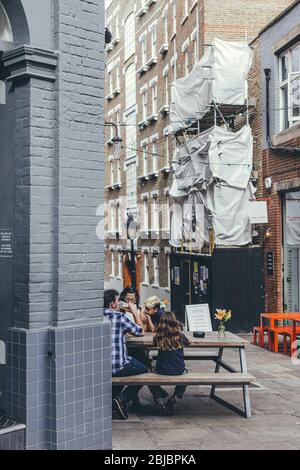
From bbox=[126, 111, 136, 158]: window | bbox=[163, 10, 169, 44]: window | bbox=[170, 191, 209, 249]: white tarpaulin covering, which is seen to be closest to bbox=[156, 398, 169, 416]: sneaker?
bbox=[170, 191, 209, 249]: white tarpaulin covering

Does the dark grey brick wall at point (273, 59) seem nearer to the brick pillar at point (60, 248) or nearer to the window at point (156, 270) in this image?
the brick pillar at point (60, 248)

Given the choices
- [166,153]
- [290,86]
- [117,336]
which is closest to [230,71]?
[290,86]

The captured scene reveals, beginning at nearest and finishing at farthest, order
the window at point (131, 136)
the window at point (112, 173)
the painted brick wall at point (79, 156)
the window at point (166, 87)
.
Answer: the painted brick wall at point (79, 156) < the window at point (166, 87) < the window at point (131, 136) < the window at point (112, 173)

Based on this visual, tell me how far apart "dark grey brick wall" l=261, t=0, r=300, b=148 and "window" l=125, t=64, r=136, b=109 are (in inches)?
672

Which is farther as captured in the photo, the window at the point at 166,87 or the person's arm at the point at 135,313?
the window at the point at 166,87

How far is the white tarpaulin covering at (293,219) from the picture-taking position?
17.4m

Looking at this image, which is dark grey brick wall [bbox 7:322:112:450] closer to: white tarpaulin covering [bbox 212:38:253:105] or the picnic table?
the picnic table

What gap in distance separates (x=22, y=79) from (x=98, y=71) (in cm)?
87

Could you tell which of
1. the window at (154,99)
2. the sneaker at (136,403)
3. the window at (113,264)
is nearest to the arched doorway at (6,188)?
the sneaker at (136,403)

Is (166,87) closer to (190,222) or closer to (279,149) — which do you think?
(190,222)

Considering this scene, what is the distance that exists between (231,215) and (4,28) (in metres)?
14.1

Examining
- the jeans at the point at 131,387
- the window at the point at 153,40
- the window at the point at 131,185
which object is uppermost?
the window at the point at 153,40

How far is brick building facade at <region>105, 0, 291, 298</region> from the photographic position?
22.8 m

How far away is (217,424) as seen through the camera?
7770 mm
